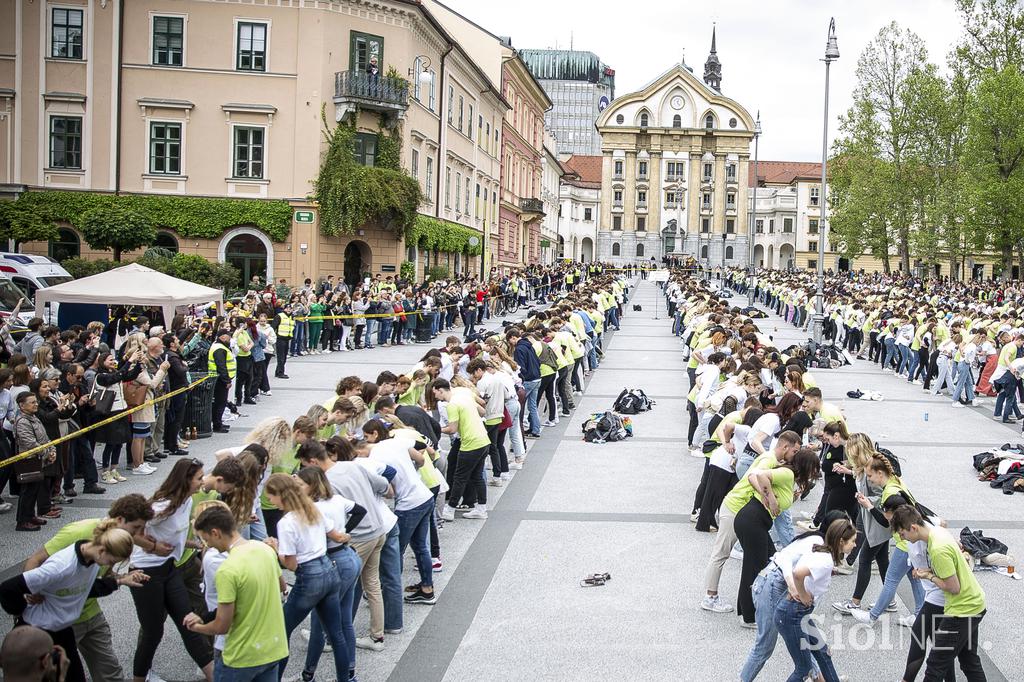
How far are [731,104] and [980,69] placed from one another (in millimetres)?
66016

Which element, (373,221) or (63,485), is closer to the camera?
(63,485)

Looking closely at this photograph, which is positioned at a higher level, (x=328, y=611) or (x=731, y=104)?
(x=731, y=104)

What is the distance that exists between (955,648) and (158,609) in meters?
5.11

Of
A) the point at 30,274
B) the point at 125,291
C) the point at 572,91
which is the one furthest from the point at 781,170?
the point at 125,291

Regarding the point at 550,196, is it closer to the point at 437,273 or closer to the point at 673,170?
the point at 673,170

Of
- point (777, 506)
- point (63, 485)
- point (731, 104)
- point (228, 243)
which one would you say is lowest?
point (63, 485)

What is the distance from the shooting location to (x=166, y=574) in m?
6.36

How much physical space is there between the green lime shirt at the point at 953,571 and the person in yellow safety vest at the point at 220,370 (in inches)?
431

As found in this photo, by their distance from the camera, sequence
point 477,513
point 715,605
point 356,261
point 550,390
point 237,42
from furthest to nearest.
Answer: point 356,261 → point 237,42 → point 550,390 → point 477,513 → point 715,605

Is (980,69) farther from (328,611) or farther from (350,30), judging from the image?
(328,611)

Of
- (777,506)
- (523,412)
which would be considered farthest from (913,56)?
(777,506)

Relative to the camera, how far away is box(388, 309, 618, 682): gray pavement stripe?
7023mm

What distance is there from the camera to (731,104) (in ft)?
A: 369

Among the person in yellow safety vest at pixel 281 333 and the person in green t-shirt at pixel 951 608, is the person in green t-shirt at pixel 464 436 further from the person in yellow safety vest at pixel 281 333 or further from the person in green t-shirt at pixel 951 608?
the person in yellow safety vest at pixel 281 333
